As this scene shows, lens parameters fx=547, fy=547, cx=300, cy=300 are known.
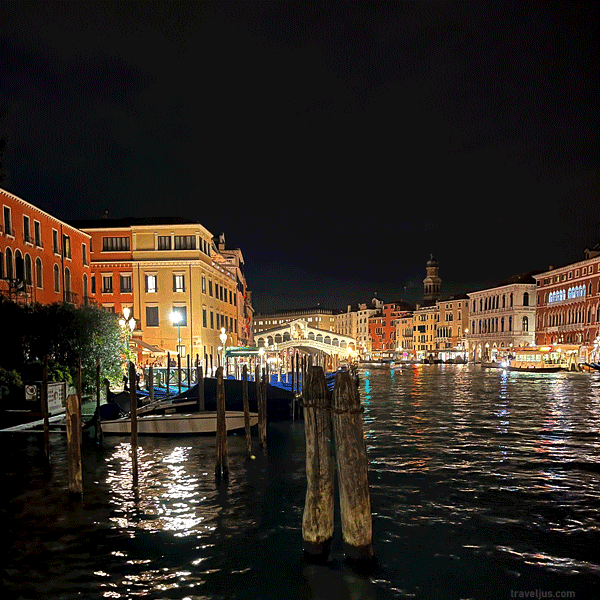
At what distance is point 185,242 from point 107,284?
583cm

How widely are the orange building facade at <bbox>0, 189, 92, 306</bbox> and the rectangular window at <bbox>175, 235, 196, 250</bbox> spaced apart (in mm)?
6649

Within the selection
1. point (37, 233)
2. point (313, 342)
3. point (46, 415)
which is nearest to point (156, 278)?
point (37, 233)

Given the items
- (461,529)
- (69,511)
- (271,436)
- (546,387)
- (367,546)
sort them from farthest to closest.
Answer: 1. (546,387)
2. (271,436)
3. (69,511)
4. (461,529)
5. (367,546)

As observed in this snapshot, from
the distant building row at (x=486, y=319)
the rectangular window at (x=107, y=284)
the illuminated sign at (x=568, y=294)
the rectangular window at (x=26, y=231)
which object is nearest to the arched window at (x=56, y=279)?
the rectangular window at (x=26, y=231)

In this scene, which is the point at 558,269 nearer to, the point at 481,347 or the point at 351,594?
the point at 481,347

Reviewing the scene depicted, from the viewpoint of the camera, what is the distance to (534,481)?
10453mm

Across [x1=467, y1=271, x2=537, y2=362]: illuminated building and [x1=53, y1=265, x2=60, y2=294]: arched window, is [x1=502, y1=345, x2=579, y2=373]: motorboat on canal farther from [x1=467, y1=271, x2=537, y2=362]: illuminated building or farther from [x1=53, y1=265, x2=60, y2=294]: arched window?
[x1=53, y1=265, x2=60, y2=294]: arched window

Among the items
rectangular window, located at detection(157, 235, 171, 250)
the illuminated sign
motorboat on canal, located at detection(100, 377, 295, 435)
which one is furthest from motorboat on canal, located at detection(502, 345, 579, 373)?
motorboat on canal, located at detection(100, 377, 295, 435)

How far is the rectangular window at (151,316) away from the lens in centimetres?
3569

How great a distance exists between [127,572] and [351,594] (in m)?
Answer: 2.69

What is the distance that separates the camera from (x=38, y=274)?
2481 centimetres

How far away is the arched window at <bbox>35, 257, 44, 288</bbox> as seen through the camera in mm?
24609

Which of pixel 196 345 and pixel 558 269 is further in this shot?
pixel 558 269

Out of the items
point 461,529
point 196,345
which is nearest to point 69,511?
point 461,529
